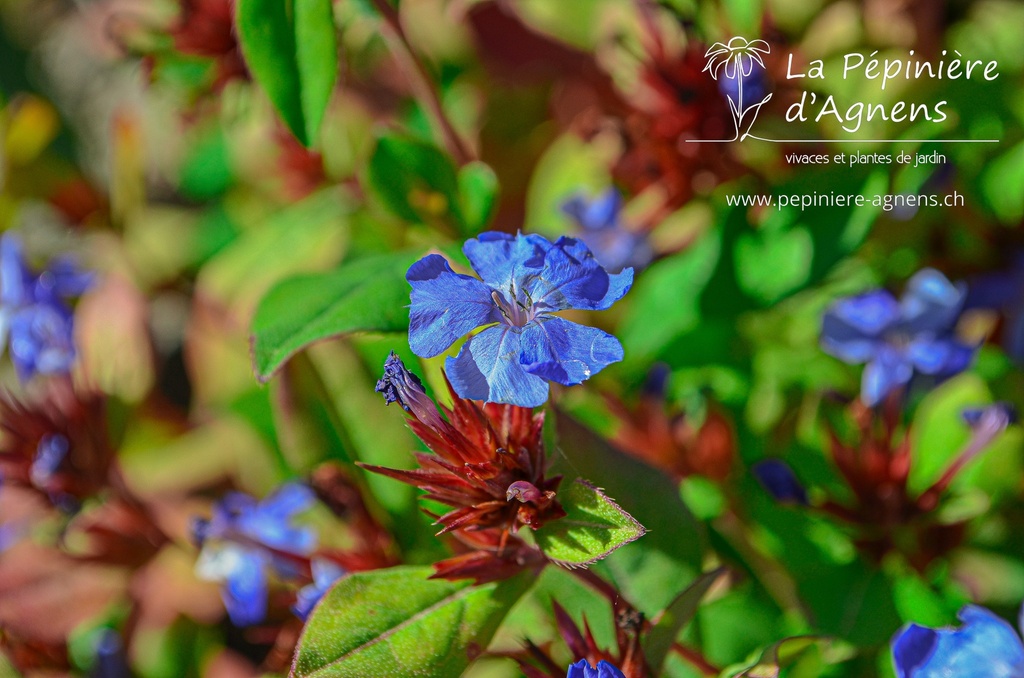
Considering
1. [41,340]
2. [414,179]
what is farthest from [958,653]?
[41,340]

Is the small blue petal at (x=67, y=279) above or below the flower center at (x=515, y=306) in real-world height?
below

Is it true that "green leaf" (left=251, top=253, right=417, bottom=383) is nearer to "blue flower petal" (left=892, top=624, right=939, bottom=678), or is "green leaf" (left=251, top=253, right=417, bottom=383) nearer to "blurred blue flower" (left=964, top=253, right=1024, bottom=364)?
"blue flower petal" (left=892, top=624, right=939, bottom=678)

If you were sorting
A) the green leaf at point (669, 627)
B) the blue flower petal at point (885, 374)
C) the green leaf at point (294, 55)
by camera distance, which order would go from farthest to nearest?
the blue flower petal at point (885, 374), the green leaf at point (294, 55), the green leaf at point (669, 627)

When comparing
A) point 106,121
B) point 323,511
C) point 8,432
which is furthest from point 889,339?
point 106,121

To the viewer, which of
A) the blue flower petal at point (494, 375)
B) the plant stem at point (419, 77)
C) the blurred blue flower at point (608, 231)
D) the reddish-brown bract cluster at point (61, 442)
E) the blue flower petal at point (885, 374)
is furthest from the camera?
the blurred blue flower at point (608, 231)

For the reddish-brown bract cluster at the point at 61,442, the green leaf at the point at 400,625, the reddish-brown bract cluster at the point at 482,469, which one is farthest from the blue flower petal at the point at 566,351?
the reddish-brown bract cluster at the point at 61,442

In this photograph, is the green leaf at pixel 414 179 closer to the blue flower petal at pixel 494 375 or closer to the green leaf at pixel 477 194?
the green leaf at pixel 477 194

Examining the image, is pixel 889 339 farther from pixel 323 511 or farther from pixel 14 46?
pixel 14 46

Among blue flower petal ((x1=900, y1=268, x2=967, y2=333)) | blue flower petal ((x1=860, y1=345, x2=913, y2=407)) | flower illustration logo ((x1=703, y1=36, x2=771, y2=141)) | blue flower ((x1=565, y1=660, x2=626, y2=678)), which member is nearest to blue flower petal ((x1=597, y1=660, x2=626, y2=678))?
blue flower ((x1=565, y1=660, x2=626, y2=678))

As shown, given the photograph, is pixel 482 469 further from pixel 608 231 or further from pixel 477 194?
pixel 608 231
